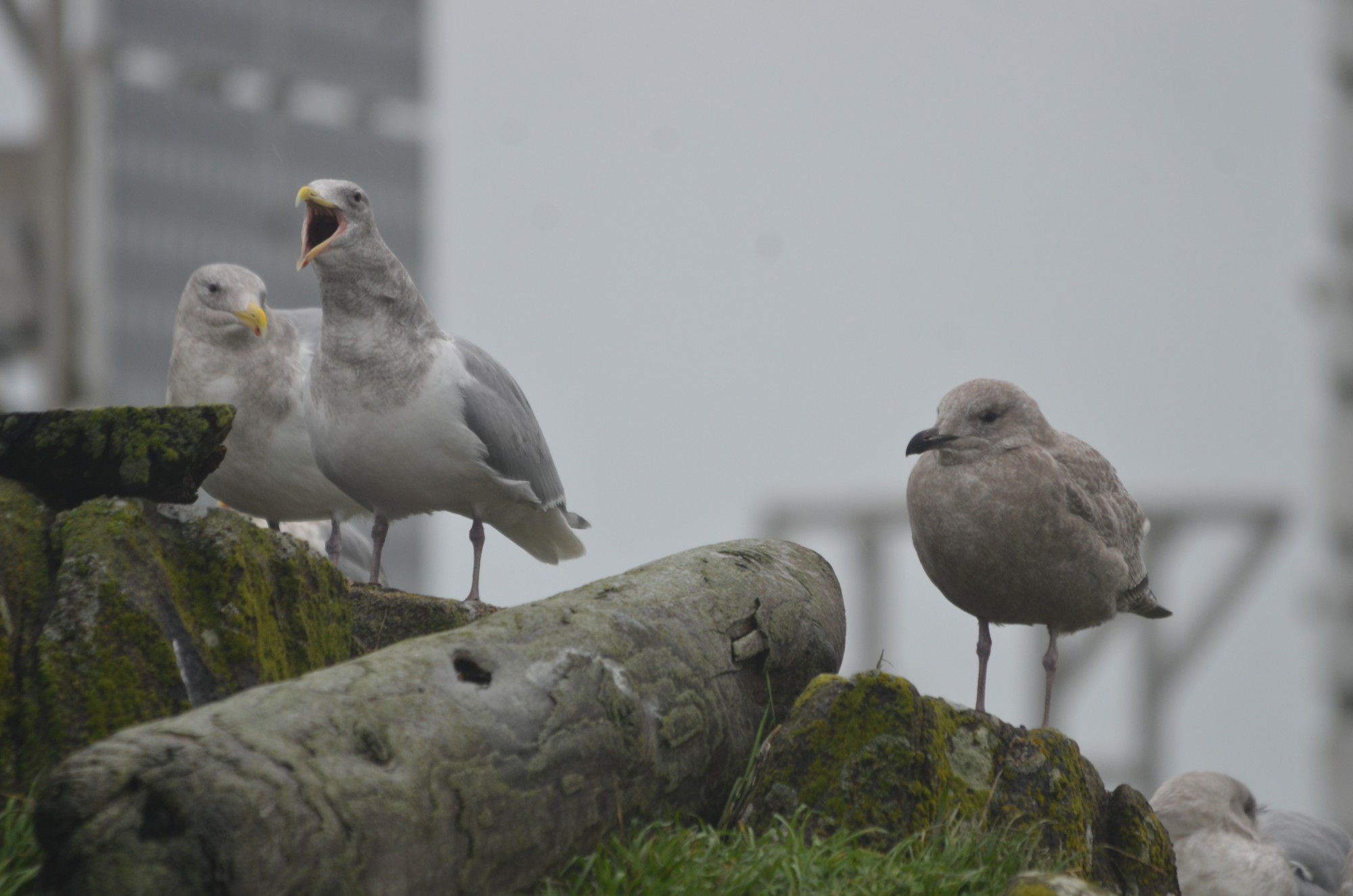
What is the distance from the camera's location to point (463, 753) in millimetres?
4059

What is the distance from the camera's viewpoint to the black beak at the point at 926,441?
576cm

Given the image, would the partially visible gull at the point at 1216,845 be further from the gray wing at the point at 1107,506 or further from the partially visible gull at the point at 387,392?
the partially visible gull at the point at 387,392

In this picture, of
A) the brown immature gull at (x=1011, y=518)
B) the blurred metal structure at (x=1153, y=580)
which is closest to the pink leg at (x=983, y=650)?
the brown immature gull at (x=1011, y=518)

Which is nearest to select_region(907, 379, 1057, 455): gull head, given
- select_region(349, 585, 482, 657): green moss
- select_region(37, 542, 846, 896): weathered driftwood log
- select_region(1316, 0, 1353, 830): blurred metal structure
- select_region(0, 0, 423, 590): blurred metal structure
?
select_region(37, 542, 846, 896): weathered driftwood log

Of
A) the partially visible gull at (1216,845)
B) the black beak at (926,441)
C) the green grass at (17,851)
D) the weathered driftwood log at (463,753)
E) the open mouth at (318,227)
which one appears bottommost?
the partially visible gull at (1216,845)

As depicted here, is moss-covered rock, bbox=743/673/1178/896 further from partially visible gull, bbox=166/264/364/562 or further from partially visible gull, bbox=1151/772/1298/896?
partially visible gull, bbox=166/264/364/562

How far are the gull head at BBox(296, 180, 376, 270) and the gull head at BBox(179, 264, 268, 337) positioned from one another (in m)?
0.50

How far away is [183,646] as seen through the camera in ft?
14.8

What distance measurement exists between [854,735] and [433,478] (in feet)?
6.29

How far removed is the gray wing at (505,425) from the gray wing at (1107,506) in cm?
187

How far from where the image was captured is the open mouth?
19.1ft

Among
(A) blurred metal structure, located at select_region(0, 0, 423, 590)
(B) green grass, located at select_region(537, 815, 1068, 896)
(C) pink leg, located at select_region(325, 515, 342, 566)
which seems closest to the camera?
(B) green grass, located at select_region(537, 815, 1068, 896)

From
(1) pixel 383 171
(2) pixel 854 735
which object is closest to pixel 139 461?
(2) pixel 854 735

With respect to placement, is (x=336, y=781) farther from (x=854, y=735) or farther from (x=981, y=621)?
(x=981, y=621)
